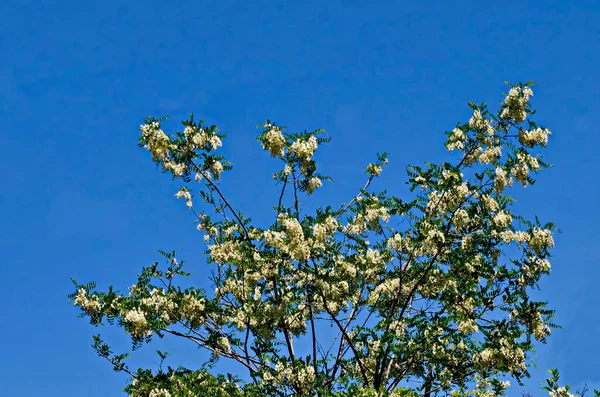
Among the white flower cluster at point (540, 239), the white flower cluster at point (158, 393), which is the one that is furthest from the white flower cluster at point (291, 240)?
the white flower cluster at point (540, 239)

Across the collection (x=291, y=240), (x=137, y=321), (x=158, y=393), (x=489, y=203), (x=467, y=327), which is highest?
(x=489, y=203)

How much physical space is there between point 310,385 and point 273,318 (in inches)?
50.7

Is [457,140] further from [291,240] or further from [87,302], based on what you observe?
[87,302]


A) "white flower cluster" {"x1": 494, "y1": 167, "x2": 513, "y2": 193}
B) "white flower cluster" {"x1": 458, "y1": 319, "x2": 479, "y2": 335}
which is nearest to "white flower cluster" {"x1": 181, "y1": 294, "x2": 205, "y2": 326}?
"white flower cluster" {"x1": 458, "y1": 319, "x2": 479, "y2": 335}

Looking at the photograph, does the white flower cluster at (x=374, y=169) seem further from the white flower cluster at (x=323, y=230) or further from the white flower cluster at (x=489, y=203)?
the white flower cluster at (x=489, y=203)

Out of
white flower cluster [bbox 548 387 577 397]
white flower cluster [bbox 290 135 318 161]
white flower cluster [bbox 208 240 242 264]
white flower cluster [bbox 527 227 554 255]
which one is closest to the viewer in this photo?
white flower cluster [bbox 548 387 577 397]

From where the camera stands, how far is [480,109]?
1103cm

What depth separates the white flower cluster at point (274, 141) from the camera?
10.9 metres

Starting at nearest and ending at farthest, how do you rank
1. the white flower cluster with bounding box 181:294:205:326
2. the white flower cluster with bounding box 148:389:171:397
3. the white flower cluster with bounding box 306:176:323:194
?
the white flower cluster with bounding box 148:389:171:397, the white flower cluster with bounding box 306:176:323:194, the white flower cluster with bounding box 181:294:205:326

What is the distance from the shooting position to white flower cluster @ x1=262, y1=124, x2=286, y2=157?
35.9ft

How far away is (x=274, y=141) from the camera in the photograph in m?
11.0

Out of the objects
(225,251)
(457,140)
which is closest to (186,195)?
(225,251)

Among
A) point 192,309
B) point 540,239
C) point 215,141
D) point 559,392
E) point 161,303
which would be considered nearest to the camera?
point 559,392

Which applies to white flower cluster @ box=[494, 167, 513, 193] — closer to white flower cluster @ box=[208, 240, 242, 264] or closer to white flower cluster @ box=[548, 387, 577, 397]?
white flower cluster @ box=[548, 387, 577, 397]
